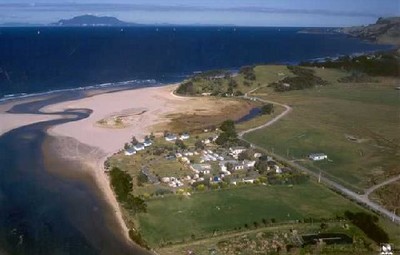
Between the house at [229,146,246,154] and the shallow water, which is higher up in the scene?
the house at [229,146,246,154]

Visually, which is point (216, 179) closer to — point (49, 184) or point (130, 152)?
point (130, 152)

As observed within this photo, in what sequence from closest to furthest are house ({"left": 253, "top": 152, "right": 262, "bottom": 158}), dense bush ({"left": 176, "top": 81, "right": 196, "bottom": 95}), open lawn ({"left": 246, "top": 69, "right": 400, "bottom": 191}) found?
1. open lawn ({"left": 246, "top": 69, "right": 400, "bottom": 191})
2. house ({"left": 253, "top": 152, "right": 262, "bottom": 158})
3. dense bush ({"left": 176, "top": 81, "right": 196, "bottom": 95})

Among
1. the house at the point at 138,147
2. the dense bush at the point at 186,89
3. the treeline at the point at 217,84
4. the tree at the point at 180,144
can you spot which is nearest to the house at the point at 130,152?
the house at the point at 138,147

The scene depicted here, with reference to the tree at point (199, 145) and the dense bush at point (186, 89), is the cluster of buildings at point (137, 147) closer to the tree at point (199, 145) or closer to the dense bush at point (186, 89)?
the tree at point (199, 145)

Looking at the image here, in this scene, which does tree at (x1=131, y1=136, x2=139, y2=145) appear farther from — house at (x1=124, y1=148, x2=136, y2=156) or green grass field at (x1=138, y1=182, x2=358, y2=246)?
green grass field at (x1=138, y1=182, x2=358, y2=246)

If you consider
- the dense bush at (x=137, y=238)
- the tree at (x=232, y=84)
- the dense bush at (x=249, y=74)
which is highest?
the dense bush at (x=249, y=74)

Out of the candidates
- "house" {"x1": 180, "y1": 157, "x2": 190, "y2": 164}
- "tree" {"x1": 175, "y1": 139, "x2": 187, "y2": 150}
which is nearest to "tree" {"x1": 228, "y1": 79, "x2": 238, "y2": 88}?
"tree" {"x1": 175, "y1": 139, "x2": 187, "y2": 150}

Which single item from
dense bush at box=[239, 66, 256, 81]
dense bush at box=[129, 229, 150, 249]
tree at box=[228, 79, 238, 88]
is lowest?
dense bush at box=[129, 229, 150, 249]
